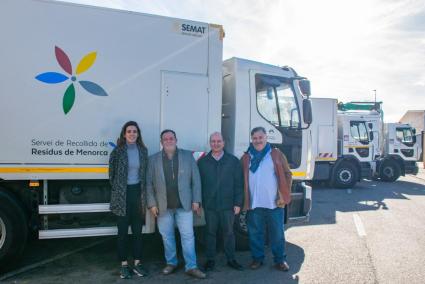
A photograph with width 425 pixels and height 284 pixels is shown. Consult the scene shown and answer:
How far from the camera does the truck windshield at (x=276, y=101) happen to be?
19.9 feet

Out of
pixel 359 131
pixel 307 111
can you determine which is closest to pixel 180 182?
pixel 307 111

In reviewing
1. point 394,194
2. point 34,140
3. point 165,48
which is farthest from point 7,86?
point 394,194

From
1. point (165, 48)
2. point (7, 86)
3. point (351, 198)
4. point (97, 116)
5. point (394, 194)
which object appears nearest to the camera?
point (7, 86)

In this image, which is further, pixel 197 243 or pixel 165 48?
pixel 197 243

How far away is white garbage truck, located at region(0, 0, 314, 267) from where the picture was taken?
4684 mm

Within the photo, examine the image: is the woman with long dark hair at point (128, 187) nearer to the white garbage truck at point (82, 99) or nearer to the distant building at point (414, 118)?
the white garbage truck at point (82, 99)

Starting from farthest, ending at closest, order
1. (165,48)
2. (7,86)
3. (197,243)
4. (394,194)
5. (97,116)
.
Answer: (394,194), (197,243), (165,48), (97,116), (7,86)

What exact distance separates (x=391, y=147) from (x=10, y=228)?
1673 centimetres

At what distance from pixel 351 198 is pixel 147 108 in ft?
29.9

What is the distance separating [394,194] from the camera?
13.3m

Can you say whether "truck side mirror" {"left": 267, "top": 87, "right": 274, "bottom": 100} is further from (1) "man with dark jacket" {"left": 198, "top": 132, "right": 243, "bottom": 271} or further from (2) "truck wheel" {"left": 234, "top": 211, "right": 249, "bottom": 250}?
(2) "truck wheel" {"left": 234, "top": 211, "right": 249, "bottom": 250}

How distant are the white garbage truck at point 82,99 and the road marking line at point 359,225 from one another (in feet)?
12.1

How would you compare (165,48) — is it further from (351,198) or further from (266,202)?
(351,198)

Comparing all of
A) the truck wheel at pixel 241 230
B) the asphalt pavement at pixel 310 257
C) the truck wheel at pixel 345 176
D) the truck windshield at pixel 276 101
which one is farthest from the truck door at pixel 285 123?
the truck wheel at pixel 345 176
